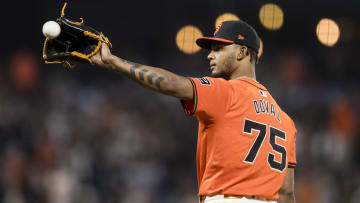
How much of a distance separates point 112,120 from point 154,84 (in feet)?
21.6

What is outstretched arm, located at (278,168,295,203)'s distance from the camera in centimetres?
376

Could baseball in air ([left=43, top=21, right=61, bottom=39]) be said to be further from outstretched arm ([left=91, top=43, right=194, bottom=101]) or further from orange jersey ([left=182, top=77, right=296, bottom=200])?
orange jersey ([left=182, top=77, right=296, bottom=200])

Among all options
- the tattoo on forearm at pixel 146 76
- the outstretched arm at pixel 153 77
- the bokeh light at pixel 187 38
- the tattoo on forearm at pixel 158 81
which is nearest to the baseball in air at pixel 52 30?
the outstretched arm at pixel 153 77

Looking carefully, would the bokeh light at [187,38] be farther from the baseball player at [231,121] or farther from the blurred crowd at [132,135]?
the baseball player at [231,121]

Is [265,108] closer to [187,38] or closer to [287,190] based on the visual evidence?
[287,190]

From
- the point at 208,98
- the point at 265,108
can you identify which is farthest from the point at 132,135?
the point at 208,98

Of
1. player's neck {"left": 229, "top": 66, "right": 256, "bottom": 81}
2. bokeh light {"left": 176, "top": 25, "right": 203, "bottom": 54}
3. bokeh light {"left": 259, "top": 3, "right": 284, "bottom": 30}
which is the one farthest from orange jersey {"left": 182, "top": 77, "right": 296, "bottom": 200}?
bokeh light {"left": 176, "top": 25, "right": 203, "bottom": 54}

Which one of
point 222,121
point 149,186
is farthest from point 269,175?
point 149,186

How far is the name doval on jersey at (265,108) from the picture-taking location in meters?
3.36

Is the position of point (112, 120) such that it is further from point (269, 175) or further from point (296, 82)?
point (269, 175)

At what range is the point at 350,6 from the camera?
11023 millimetres

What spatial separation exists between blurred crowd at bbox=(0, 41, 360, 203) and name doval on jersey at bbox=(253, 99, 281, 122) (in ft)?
16.1

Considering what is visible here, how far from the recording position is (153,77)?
305 centimetres

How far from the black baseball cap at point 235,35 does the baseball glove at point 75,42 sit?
78cm
